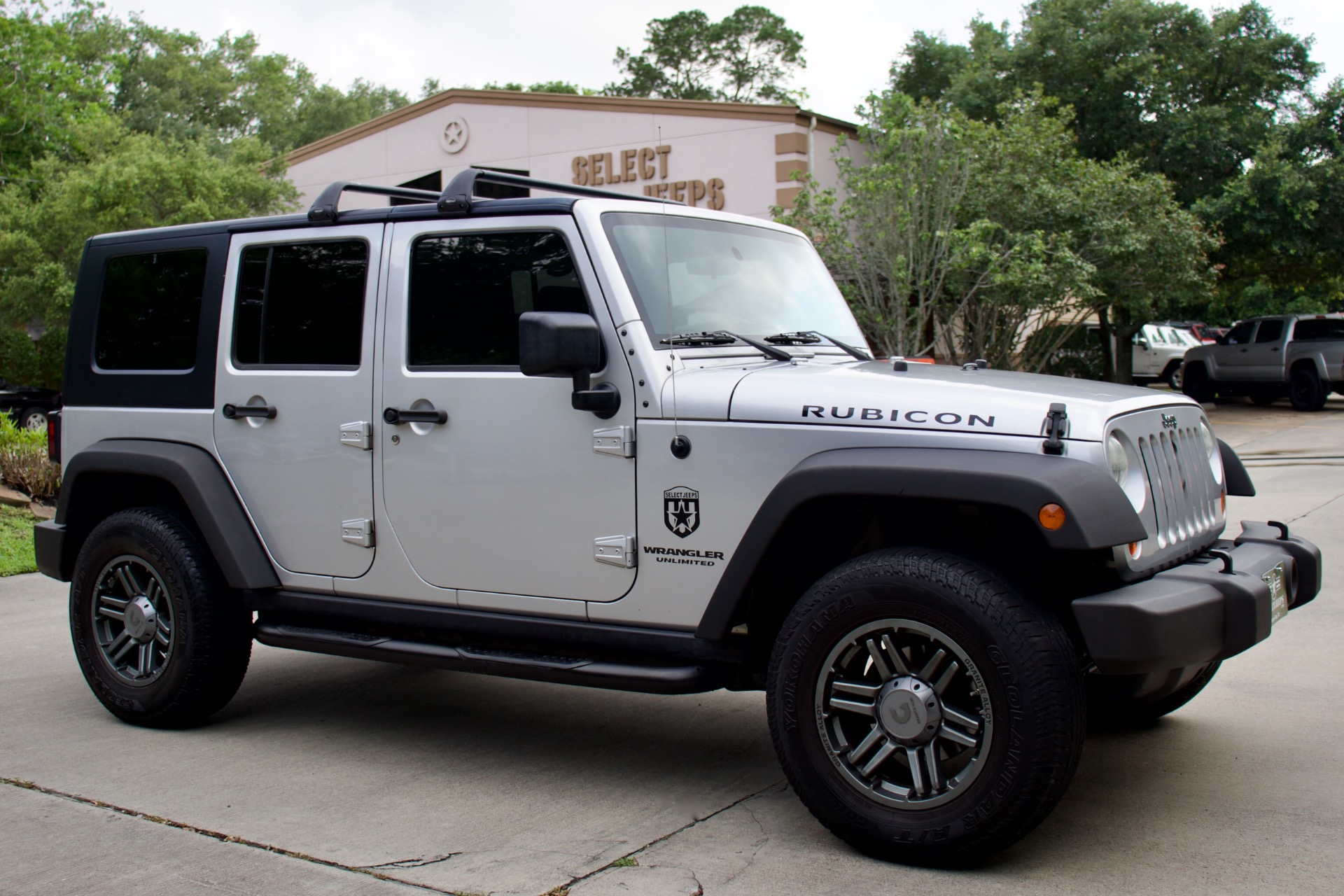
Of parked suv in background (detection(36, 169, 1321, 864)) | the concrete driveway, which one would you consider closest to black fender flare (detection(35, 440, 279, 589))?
parked suv in background (detection(36, 169, 1321, 864))

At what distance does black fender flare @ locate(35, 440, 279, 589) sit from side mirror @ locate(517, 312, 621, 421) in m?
1.60

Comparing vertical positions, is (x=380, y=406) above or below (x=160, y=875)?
above

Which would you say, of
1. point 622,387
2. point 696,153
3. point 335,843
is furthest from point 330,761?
point 696,153

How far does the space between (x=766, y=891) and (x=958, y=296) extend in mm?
16298

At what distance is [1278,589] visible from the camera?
3.96 metres

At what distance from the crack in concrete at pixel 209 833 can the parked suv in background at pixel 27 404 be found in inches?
718

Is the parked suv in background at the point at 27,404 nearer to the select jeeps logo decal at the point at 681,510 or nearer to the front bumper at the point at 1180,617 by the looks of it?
the select jeeps logo decal at the point at 681,510

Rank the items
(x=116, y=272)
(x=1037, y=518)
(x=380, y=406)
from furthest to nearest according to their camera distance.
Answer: (x=116, y=272), (x=380, y=406), (x=1037, y=518)

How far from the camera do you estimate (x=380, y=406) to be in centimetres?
463

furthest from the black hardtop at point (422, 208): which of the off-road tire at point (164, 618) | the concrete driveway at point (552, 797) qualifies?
the concrete driveway at point (552, 797)

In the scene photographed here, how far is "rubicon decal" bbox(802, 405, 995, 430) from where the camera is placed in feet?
11.7

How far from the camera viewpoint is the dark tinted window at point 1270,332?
24406 millimetres

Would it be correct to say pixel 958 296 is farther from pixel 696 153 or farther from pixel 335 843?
pixel 335 843

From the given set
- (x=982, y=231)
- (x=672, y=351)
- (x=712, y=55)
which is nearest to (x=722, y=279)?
(x=672, y=351)
